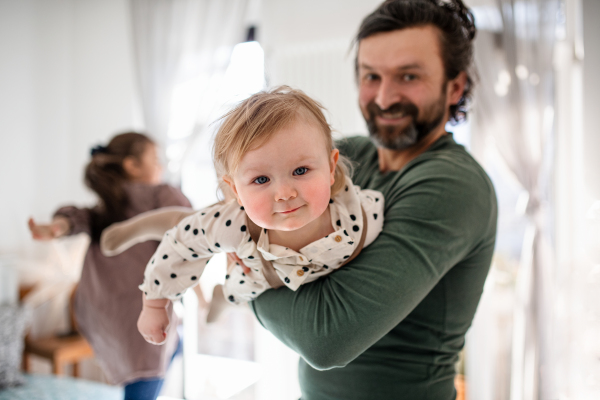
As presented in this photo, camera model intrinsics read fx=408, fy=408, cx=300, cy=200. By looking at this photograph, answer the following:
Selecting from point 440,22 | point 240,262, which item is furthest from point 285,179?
point 440,22

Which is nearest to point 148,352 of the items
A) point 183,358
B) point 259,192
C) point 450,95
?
point 183,358

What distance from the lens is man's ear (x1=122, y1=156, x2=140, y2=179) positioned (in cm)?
152

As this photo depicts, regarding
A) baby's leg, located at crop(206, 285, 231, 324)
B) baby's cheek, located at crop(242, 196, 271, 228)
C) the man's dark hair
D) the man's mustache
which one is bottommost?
baby's leg, located at crop(206, 285, 231, 324)

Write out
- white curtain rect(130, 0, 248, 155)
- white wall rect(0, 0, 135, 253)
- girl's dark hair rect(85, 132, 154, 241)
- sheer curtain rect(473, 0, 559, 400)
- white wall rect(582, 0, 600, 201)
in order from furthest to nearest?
1. white wall rect(0, 0, 135, 253)
2. white curtain rect(130, 0, 248, 155)
3. sheer curtain rect(473, 0, 559, 400)
4. white wall rect(582, 0, 600, 201)
5. girl's dark hair rect(85, 132, 154, 241)

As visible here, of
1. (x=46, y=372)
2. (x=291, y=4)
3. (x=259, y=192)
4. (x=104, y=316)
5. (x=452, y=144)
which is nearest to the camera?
(x=259, y=192)

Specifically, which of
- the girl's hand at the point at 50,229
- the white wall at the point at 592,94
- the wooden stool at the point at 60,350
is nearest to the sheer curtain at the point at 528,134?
the white wall at the point at 592,94

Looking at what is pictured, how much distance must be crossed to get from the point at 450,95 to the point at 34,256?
11.6ft

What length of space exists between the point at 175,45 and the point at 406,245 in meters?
2.83

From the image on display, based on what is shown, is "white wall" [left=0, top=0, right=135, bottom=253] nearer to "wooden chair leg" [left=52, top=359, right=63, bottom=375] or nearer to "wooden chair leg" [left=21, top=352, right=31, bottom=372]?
"wooden chair leg" [left=21, top=352, right=31, bottom=372]

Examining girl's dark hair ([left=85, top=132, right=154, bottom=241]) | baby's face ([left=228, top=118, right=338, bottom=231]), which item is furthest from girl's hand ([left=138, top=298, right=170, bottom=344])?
girl's dark hair ([left=85, top=132, right=154, bottom=241])

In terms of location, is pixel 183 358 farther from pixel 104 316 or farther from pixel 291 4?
pixel 291 4

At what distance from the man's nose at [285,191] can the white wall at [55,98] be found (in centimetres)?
346

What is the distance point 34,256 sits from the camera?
3385mm

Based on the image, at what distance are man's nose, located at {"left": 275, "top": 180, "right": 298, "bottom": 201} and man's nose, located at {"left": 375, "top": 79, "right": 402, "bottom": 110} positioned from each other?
476 mm
